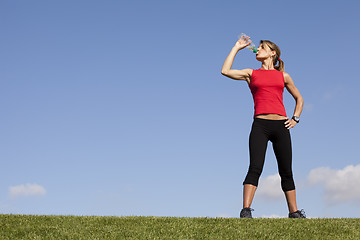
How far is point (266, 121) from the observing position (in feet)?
29.2

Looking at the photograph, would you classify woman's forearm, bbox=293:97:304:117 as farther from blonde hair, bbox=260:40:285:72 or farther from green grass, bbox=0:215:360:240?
green grass, bbox=0:215:360:240

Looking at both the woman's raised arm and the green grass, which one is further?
the woman's raised arm

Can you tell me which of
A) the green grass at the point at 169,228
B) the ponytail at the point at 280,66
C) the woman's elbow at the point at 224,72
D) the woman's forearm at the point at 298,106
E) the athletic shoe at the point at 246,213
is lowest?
the green grass at the point at 169,228

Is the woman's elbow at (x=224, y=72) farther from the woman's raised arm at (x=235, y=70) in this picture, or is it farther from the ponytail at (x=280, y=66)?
the ponytail at (x=280, y=66)

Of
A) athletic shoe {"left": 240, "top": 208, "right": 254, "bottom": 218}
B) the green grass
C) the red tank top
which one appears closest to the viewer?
the green grass

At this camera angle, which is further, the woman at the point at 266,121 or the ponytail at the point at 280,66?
the ponytail at the point at 280,66

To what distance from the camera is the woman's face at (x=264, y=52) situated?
9430 millimetres

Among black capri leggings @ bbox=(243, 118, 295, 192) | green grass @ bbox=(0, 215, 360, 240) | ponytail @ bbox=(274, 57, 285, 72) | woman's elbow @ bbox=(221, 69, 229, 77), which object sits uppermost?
ponytail @ bbox=(274, 57, 285, 72)

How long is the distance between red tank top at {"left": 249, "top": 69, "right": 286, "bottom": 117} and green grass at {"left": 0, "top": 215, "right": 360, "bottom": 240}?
6.93ft

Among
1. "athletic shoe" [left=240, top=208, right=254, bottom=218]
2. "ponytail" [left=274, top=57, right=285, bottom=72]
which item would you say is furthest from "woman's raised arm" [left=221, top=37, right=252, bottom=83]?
"athletic shoe" [left=240, top=208, right=254, bottom=218]

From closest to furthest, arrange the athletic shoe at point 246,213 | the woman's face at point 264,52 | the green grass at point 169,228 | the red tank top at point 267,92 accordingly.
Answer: the green grass at point 169,228
the athletic shoe at point 246,213
the red tank top at point 267,92
the woman's face at point 264,52

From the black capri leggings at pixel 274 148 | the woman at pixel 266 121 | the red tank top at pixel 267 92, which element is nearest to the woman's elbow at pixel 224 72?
the woman at pixel 266 121

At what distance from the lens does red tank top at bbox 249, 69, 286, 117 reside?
29.2ft

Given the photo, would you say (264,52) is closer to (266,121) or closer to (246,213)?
(266,121)
